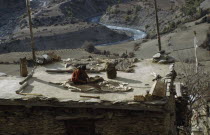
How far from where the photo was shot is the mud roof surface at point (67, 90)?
11.9 m

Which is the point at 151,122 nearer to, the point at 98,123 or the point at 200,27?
the point at 98,123

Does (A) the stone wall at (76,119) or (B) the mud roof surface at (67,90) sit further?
(B) the mud roof surface at (67,90)

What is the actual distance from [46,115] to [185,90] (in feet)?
28.2

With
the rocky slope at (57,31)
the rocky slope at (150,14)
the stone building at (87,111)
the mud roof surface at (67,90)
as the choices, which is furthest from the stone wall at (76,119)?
the rocky slope at (150,14)

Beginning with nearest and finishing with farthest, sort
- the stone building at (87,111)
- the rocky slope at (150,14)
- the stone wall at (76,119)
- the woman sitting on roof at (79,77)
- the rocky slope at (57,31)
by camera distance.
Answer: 1. the stone building at (87,111)
2. the stone wall at (76,119)
3. the woman sitting on roof at (79,77)
4. the rocky slope at (57,31)
5. the rocky slope at (150,14)

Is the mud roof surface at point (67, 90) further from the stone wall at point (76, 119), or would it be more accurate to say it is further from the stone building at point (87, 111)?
the stone wall at point (76, 119)

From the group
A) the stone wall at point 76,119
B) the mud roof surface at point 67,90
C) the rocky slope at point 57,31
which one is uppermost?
the rocky slope at point 57,31

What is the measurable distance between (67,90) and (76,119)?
1.40 metres

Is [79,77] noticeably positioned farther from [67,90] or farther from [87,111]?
[87,111]

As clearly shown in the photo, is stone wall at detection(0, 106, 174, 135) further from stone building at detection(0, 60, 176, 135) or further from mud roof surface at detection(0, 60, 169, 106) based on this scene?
mud roof surface at detection(0, 60, 169, 106)

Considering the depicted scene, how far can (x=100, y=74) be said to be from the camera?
14703 millimetres

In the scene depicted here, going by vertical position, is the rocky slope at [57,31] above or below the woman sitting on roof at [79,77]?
above

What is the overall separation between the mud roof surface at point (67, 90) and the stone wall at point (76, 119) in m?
0.39

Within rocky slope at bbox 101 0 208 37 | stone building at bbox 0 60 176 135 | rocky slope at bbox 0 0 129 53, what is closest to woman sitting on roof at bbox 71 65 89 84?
stone building at bbox 0 60 176 135
